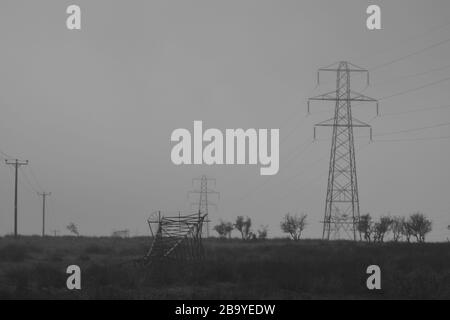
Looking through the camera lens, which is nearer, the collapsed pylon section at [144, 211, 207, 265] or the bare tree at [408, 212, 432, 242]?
the collapsed pylon section at [144, 211, 207, 265]

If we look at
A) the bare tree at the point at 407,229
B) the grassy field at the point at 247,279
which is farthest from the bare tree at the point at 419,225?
the grassy field at the point at 247,279

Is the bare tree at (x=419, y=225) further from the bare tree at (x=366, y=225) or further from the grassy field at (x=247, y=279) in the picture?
the grassy field at (x=247, y=279)

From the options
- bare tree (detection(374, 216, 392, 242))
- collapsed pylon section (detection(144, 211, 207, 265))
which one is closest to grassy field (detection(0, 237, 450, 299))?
collapsed pylon section (detection(144, 211, 207, 265))

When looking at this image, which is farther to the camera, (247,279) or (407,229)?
(407,229)

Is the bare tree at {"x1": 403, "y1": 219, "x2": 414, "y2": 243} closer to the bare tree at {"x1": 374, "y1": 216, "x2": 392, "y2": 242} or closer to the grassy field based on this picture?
the bare tree at {"x1": 374, "y1": 216, "x2": 392, "y2": 242}

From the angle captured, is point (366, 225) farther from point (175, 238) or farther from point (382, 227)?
point (175, 238)

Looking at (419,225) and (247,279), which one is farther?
(419,225)

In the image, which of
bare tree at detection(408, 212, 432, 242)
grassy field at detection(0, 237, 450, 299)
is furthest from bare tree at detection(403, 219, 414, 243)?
grassy field at detection(0, 237, 450, 299)

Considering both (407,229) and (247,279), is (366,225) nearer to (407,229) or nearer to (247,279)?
(407,229)

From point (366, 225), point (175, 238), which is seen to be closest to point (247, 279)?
point (175, 238)

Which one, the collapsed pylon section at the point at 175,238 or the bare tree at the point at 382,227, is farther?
the bare tree at the point at 382,227

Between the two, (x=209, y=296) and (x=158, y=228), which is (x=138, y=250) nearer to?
(x=158, y=228)
